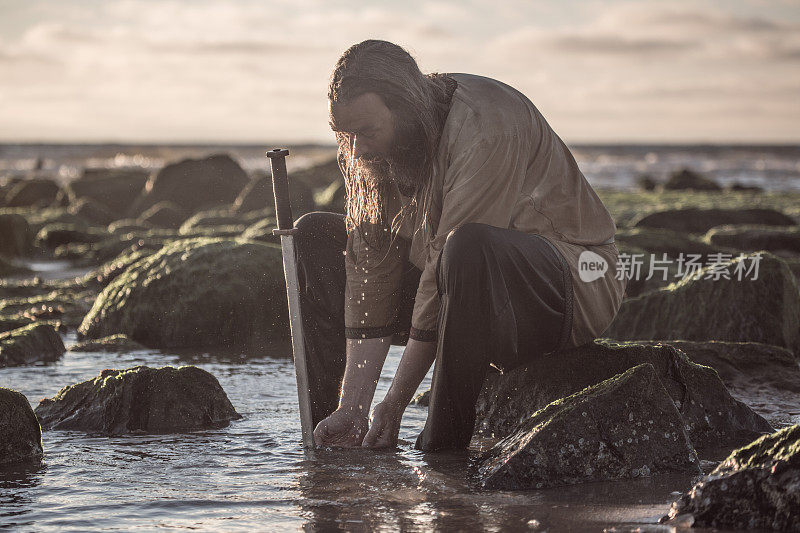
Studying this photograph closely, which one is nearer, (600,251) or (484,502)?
(484,502)

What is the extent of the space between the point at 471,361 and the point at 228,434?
125 centimetres

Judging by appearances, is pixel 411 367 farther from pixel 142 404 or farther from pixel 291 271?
pixel 142 404

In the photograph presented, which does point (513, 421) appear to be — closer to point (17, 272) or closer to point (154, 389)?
point (154, 389)

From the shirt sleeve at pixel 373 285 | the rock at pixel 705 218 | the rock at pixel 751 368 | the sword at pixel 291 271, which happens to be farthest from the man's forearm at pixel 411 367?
the rock at pixel 705 218

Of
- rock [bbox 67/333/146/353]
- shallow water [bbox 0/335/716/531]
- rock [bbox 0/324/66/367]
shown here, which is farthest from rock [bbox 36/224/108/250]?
shallow water [bbox 0/335/716/531]

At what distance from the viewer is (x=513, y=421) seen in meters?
4.44

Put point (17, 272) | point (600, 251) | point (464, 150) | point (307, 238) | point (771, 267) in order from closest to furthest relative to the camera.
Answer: point (464, 150) < point (600, 251) < point (307, 238) < point (771, 267) < point (17, 272)

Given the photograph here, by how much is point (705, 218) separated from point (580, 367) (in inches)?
403

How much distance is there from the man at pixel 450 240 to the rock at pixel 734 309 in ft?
7.68

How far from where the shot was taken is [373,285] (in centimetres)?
424

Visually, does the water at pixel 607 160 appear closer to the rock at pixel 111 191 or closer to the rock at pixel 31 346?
the rock at pixel 111 191

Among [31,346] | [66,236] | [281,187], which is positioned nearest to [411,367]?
[281,187]

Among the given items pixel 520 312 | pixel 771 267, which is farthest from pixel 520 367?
pixel 771 267

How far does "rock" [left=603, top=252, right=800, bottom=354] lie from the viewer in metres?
6.26
